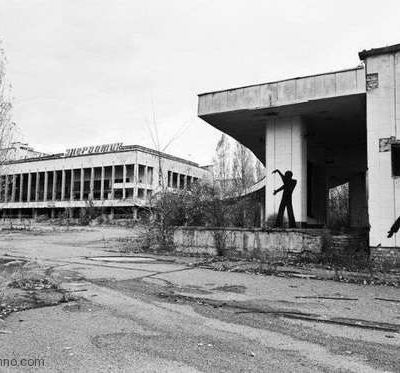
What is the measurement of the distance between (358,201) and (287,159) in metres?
11.9

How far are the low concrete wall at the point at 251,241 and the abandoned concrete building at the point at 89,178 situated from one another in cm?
5715

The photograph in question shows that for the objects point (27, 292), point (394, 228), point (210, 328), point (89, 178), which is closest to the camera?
point (210, 328)

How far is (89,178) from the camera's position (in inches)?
3305

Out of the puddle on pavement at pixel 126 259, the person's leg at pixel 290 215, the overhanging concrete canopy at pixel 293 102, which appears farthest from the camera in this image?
the person's leg at pixel 290 215

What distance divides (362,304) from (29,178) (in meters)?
90.4

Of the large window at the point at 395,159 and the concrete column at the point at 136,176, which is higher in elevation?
the concrete column at the point at 136,176

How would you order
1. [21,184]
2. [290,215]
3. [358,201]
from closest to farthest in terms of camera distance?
[290,215] → [358,201] → [21,184]

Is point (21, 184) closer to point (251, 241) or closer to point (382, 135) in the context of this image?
point (251, 241)

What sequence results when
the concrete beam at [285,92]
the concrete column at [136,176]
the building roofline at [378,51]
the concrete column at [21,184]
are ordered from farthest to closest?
the concrete column at [21,184] < the concrete column at [136,176] < the concrete beam at [285,92] < the building roofline at [378,51]

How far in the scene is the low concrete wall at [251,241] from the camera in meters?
12.8

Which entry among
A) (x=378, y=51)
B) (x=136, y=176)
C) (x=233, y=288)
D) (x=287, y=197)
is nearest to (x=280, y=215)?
(x=287, y=197)

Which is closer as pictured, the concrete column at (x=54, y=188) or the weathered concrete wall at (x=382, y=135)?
the weathered concrete wall at (x=382, y=135)

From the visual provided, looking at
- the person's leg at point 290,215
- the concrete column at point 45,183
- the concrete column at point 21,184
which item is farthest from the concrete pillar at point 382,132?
the concrete column at point 21,184

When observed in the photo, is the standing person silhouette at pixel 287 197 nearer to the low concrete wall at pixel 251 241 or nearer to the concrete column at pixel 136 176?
the low concrete wall at pixel 251 241
